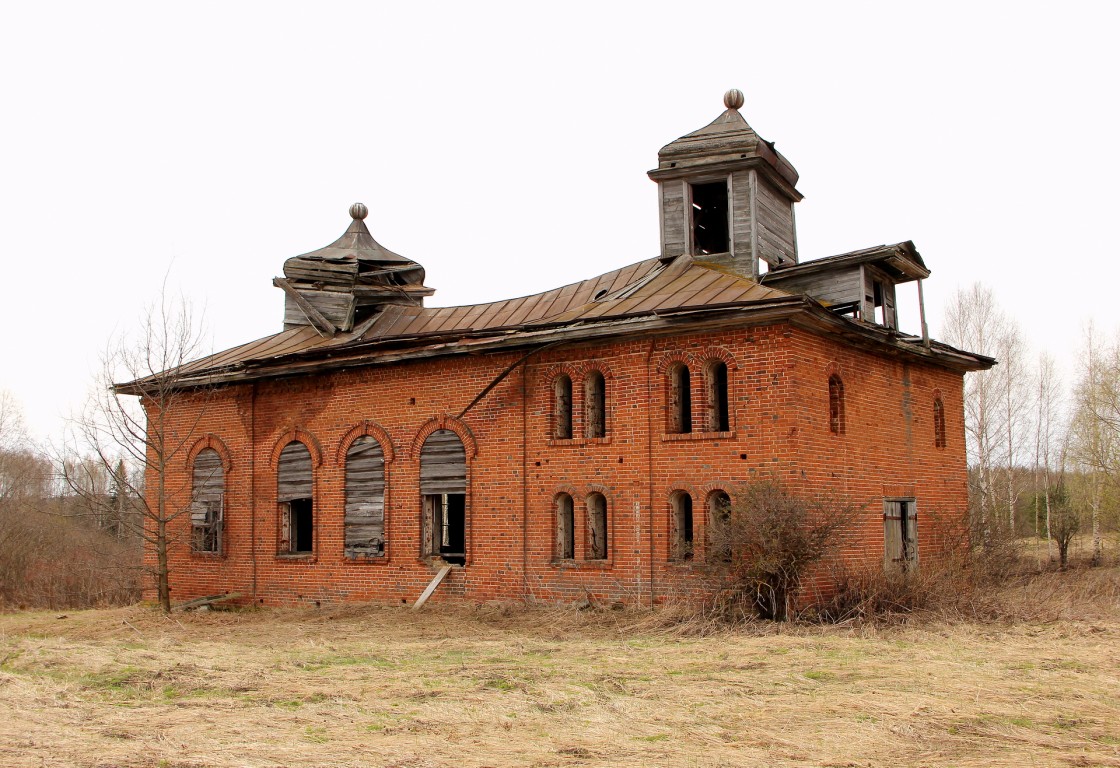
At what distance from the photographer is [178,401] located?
2088 cm

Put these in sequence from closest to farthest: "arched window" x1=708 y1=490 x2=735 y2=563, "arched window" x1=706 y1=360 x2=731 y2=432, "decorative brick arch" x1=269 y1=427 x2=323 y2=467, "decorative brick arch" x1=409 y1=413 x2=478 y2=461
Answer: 1. "arched window" x1=708 y1=490 x2=735 y2=563
2. "arched window" x1=706 y1=360 x2=731 y2=432
3. "decorative brick arch" x1=409 y1=413 x2=478 y2=461
4. "decorative brick arch" x1=269 y1=427 x2=323 y2=467

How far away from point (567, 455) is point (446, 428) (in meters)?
2.44

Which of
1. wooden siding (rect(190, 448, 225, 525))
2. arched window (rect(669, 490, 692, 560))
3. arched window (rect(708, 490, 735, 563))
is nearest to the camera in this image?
arched window (rect(708, 490, 735, 563))

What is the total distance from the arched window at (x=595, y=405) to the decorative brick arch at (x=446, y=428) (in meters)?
2.12

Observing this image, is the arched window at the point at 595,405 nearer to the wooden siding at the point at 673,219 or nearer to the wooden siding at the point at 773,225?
the wooden siding at the point at 673,219

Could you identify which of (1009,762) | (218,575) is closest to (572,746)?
(1009,762)

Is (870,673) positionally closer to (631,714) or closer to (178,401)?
(631,714)

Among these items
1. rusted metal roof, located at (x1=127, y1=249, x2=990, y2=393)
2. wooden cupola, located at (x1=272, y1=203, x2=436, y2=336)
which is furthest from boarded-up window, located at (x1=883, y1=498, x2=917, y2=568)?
wooden cupola, located at (x1=272, y1=203, x2=436, y2=336)

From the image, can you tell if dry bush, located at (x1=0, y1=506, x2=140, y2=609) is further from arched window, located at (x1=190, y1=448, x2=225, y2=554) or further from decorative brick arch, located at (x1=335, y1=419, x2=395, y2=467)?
decorative brick arch, located at (x1=335, y1=419, x2=395, y2=467)

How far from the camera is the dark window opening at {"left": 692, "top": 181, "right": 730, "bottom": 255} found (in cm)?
1892

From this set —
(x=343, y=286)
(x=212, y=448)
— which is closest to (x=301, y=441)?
(x=212, y=448)

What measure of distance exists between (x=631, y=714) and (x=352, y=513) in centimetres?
1104

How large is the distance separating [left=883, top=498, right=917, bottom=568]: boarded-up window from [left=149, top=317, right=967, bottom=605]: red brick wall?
0.95 ft

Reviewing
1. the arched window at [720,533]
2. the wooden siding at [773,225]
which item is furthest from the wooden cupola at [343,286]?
the arched window at [720,533]
